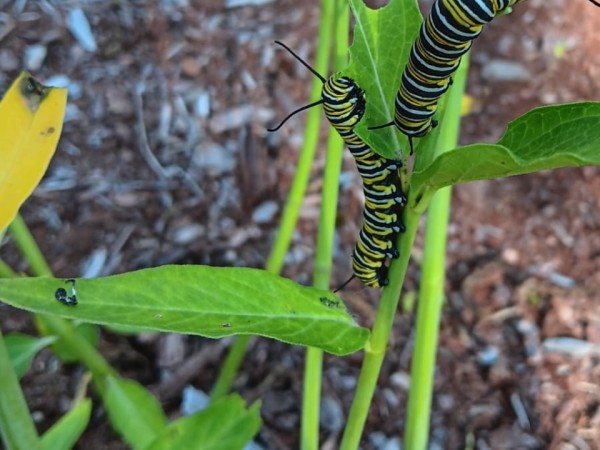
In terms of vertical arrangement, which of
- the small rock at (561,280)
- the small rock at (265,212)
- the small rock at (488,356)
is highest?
the small rock at (561,280)

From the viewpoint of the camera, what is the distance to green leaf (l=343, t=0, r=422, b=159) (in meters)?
0.88

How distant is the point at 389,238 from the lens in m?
1.00

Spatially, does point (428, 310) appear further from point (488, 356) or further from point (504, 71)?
point (504, 71)

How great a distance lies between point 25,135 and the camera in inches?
35.6

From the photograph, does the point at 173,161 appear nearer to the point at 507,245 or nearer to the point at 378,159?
the point at 507,245

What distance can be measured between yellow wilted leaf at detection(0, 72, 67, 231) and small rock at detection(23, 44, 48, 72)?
5.04 ft

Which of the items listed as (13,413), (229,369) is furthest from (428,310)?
(13,413)

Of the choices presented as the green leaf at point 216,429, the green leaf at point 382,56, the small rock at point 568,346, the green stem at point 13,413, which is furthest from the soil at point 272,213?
the green leaf at point 382,56

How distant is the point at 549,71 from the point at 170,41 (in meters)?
1.27

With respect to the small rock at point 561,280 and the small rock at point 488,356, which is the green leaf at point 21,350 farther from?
the small rock at point 561,280

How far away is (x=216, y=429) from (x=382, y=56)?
66 centimetres

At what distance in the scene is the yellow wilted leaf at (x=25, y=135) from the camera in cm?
87

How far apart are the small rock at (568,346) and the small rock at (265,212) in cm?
82

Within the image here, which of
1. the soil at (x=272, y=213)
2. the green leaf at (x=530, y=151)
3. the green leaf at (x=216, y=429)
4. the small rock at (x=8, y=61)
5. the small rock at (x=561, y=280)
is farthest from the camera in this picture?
the small rock at (x=8, y=61)
